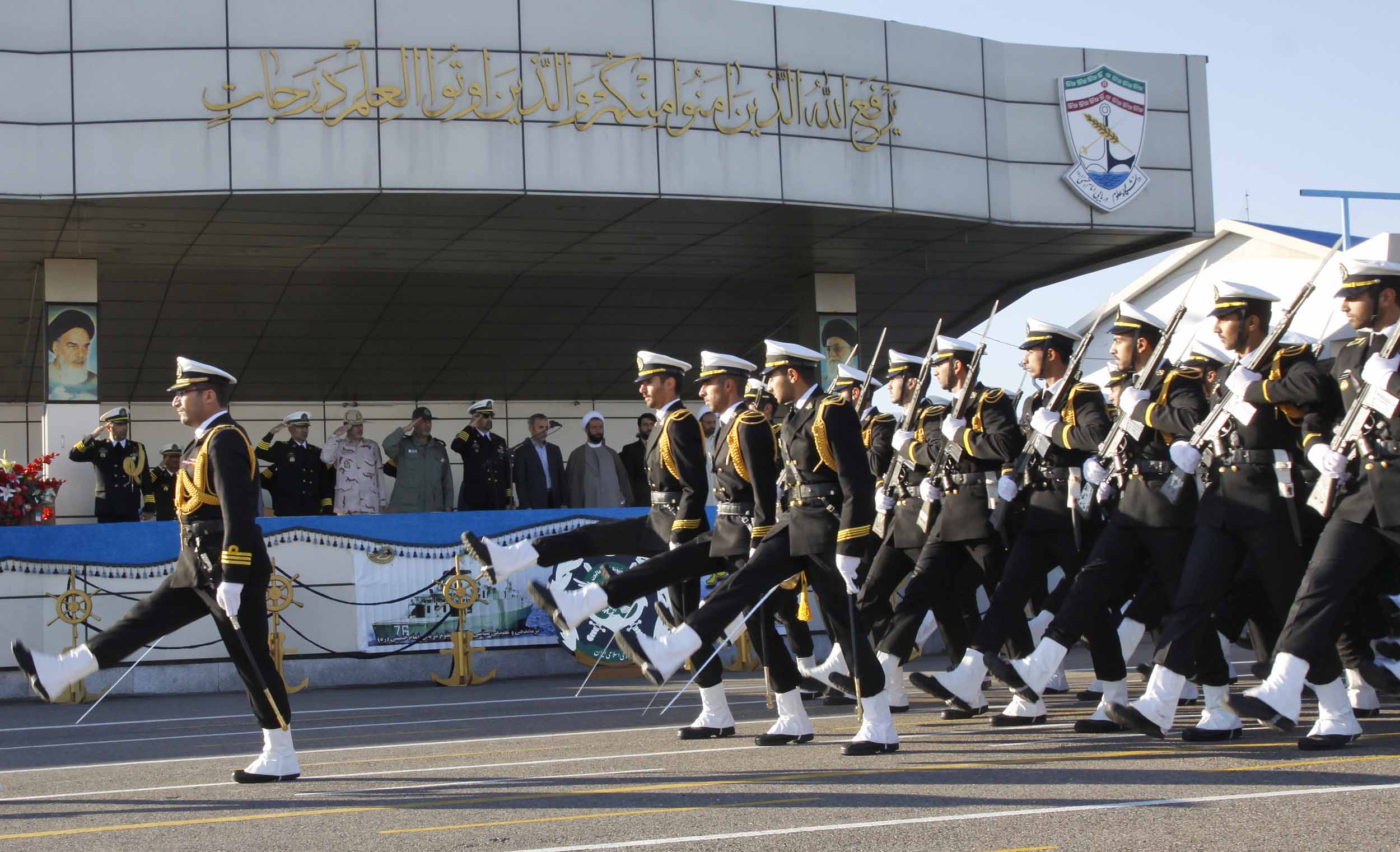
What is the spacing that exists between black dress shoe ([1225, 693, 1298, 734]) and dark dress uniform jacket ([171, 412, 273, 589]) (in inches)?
174

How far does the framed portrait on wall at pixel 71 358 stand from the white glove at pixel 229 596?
410 inches

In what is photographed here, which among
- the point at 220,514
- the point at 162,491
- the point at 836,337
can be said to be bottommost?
the point at 220,514

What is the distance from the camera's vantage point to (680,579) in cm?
812

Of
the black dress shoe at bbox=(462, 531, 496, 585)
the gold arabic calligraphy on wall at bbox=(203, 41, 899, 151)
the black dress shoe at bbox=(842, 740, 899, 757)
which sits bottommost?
the black dress shoe at bbox=(842, 740, 899, 757)

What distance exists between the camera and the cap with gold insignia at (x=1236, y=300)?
7527 millimetres

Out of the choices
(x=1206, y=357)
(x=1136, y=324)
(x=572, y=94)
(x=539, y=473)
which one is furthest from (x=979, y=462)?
(x=539, y=473)

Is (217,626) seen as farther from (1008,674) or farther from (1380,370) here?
(1380,370)

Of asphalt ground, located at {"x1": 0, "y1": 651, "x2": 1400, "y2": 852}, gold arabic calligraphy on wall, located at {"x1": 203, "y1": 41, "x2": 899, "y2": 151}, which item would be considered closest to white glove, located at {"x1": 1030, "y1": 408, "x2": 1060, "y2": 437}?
asphalt ground, located at {"x1": 0, "y1": 651, "x2": 1400, "y2": 852}

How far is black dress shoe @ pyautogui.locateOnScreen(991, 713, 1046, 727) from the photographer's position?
8.55 meters

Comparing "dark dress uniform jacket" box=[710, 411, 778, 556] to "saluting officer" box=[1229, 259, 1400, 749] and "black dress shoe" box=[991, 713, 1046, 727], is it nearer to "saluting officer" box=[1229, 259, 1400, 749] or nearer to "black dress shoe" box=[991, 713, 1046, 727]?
"black dress shoe" box=[991, 713, 1046, 727]

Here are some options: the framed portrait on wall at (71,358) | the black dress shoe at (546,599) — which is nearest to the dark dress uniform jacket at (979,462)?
the black dress shoe at (546,599)

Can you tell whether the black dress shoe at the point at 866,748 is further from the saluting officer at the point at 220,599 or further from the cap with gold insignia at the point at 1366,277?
the cap with gold insignia at the point at 1366,277

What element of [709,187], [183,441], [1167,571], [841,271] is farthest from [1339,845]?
[183,441]

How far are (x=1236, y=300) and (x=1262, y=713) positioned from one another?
191 centimetres
